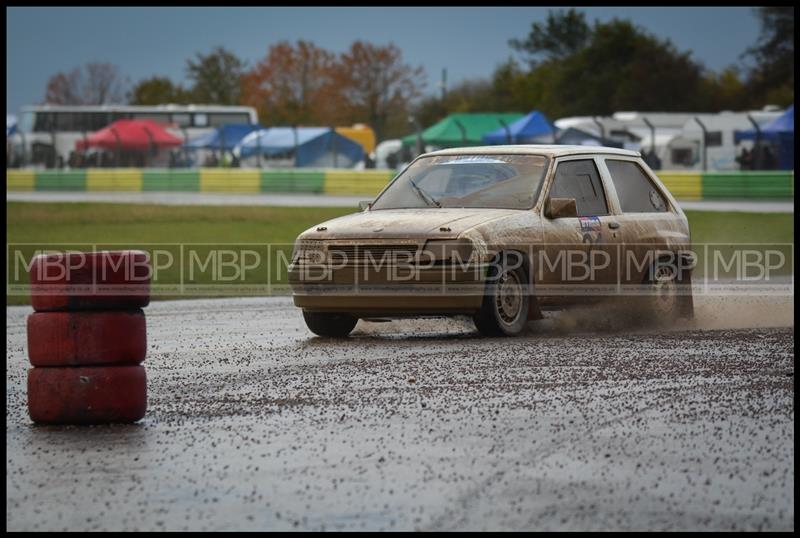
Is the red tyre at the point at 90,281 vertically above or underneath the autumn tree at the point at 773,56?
underneath

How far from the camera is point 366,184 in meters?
44.5

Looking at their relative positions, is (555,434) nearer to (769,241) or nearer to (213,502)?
(213,502)

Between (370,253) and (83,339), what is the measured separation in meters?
3.81

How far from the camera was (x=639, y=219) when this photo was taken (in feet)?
40.5

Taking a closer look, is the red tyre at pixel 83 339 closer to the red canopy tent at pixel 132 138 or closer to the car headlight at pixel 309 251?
the car headlight at pixel 309 251

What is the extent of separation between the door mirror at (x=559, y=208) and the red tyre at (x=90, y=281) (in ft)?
15.5

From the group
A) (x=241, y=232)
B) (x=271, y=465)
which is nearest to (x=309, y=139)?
Result: (x=241, y=232)

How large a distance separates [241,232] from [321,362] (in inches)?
665

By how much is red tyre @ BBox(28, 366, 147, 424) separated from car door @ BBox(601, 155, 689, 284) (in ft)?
18.7

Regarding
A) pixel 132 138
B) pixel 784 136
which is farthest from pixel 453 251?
pixel 132 138

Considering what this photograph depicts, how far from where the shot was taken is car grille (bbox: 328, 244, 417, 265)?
427 inches

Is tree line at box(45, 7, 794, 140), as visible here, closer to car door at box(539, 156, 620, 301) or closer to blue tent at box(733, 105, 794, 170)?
blue tent at box(733, 105, 794, 170)

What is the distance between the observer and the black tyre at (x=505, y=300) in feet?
35.8

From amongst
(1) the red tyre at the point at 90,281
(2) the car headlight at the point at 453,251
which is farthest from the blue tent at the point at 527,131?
(1) the red tyre at the point at 90,281
